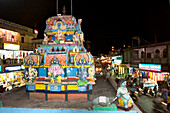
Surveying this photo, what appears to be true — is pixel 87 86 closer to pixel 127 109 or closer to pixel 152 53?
pixel 127 109

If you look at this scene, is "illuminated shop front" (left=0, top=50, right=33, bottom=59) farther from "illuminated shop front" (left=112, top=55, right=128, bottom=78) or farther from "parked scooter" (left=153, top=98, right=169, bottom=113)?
"illuminated shop front" (left=112, top=55, right=128, bottom=78)

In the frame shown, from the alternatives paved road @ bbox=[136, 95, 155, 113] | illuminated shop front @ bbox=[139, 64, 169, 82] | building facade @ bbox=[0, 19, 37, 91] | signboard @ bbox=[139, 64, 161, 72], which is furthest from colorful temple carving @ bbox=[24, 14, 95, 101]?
illuminated shop front @ bbox=[139, 64, 169, 82]

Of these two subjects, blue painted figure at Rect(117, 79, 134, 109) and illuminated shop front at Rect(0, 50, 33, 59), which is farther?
illuminated shop front at Rect(0, 50, 33, 59)

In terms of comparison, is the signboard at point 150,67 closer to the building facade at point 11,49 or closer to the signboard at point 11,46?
the building facade at point 11,49

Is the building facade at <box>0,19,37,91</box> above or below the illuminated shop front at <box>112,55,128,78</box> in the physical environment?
above

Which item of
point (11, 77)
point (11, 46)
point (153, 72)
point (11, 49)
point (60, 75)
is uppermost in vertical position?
point (11, 46)

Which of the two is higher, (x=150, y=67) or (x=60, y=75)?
(x=60, y=75)

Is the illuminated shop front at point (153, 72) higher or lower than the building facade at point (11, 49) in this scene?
lower

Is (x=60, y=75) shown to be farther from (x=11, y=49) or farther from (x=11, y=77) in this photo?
(x=11, y=49)

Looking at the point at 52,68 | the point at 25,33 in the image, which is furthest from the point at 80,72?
the point at 25,33

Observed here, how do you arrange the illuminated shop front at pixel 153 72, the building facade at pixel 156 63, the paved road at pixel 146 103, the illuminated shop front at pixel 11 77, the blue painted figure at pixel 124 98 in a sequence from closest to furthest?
the blue painted figure at pixel 124 98 < the paved road at pixel 146 103 < the building facade at pixel 156 63 < the illuminated shop front at pixel 153 72 < the illuminated shop front at pixel 11 77

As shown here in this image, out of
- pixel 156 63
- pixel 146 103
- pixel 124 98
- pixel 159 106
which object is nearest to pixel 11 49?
pixel 124 98

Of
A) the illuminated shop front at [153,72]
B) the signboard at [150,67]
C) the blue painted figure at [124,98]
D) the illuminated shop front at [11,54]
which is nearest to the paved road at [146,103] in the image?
the blue painted figure at [124,98]

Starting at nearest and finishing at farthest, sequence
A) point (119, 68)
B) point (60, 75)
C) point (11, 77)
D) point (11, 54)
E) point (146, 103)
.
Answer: point (60, 75) < point (146, 103) < point (11, 77) < point (11, 54) < point (119, 68)
